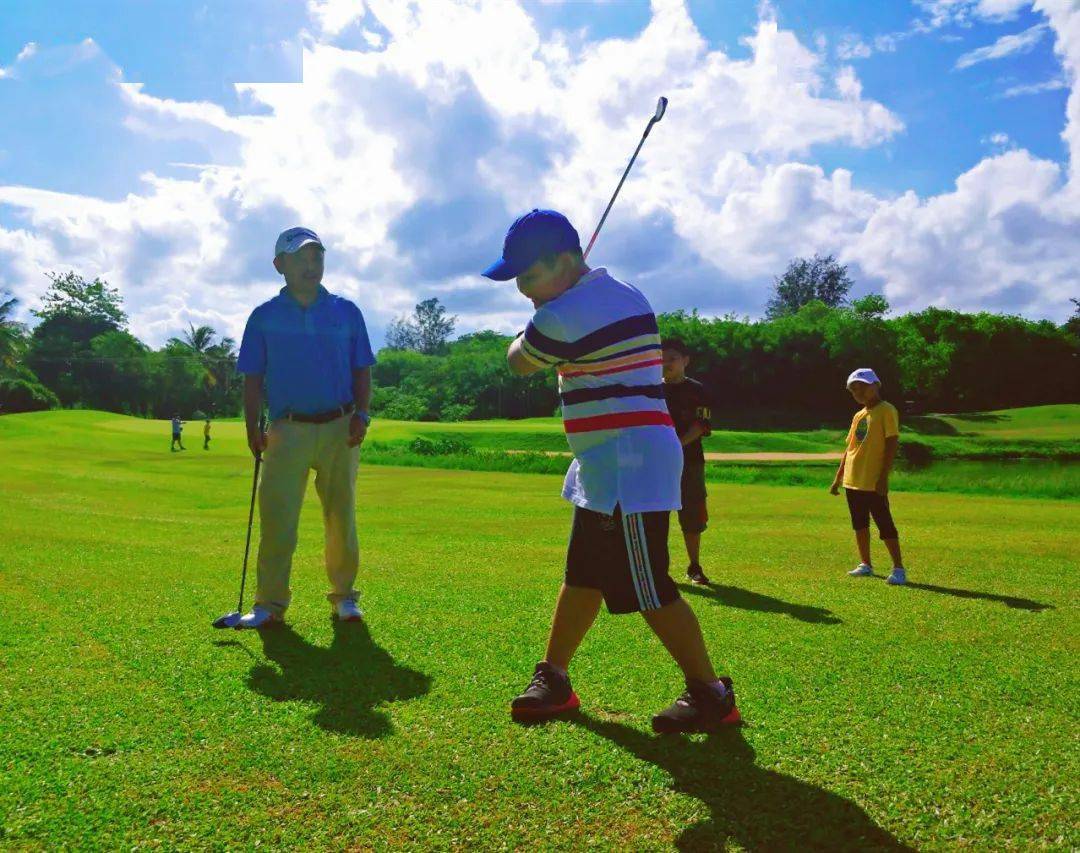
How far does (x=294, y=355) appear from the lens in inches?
216

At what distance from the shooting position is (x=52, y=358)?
90250 mm

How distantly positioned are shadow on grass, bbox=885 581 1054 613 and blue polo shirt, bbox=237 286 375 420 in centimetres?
504

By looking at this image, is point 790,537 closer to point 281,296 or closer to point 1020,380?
point 281,296

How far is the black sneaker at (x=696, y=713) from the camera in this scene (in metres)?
3.52

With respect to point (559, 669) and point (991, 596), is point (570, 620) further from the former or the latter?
point (991, 596)

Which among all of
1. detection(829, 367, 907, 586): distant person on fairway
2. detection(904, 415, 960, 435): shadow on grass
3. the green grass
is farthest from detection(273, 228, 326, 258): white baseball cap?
detection(904, 415, 960, 435): shadow on grass

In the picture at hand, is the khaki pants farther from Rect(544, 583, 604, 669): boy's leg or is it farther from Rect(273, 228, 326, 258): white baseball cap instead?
Rect(544, 583, 604, 669): boy's leg

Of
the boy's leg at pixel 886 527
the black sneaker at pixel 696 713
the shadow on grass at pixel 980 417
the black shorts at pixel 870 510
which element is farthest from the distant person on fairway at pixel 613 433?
the shadow on grass at pixel 980 417

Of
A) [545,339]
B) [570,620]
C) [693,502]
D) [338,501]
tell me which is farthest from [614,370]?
[693,502]

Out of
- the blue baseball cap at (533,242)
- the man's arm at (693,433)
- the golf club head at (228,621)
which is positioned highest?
the blue baseball cap at (533,242)

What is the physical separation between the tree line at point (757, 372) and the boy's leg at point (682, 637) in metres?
56.6

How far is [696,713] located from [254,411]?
11.2 ft

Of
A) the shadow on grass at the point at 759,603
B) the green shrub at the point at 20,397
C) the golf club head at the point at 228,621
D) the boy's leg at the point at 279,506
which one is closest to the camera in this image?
the golf club head at the point at 228,621

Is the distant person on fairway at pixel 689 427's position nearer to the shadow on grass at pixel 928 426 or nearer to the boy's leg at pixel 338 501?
the boy's leg at pixel 338 501
